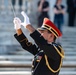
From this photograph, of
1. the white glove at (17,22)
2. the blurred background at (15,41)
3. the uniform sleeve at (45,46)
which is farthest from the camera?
the blurred background at (15,41)

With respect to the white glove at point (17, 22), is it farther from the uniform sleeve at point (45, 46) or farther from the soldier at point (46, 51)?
the uniform sleeve at point (45, 46)

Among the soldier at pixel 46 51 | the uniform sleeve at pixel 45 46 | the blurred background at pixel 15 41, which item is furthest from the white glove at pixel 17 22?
the blurred background at pixel 15 41

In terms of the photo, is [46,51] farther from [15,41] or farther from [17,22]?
[15,41]

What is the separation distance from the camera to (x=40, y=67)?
3.35 metres

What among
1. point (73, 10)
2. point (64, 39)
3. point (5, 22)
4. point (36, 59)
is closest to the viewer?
point (36, 59)

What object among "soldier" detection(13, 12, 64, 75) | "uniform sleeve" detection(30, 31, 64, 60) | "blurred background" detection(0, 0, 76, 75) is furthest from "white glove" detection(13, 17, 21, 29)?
"blurred background" detection(0, 0, 76, 75)

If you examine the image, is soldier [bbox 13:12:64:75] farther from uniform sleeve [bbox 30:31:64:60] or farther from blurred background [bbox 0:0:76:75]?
blurred background [bbox 0:0:76:75]

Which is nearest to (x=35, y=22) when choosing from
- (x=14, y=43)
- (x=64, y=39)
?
(x=64, y=39)

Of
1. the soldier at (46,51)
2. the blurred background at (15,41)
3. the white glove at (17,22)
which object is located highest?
the white glove at (17,22)

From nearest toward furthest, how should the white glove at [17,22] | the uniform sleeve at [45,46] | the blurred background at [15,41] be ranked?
the uniform sleeve at [45,46]
the white glove at [17,22]
the blurred background at [15,41]

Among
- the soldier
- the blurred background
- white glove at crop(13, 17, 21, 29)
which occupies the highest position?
white glove at crop(13, 17, 21, 29)

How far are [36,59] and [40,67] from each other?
0.10m

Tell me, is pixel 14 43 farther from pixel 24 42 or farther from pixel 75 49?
pixel 24 42

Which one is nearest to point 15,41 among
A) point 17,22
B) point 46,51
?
point 17,22
